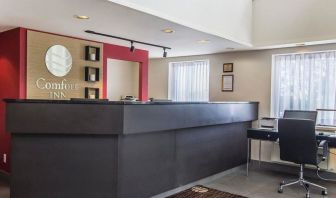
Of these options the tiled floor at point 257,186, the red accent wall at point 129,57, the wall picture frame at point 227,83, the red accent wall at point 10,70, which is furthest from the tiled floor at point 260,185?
the red accent wall at point 10,70

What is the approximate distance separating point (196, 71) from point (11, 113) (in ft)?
14.8

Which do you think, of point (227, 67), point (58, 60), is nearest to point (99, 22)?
point (58, 60)

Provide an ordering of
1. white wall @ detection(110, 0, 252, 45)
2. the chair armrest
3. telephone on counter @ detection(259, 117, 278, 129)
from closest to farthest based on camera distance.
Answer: white wall @ detection(110, 0, 252, 45)
the chair armrest
telephone on counter @ detection(259, 117, 278, 129)

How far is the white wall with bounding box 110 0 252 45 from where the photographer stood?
3.52 meters

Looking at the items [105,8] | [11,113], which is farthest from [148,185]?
[105,8]

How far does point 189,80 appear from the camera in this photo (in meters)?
Result: 6.88

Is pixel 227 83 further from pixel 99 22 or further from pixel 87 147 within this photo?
pixel 87 147

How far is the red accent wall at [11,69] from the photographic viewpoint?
169 inches

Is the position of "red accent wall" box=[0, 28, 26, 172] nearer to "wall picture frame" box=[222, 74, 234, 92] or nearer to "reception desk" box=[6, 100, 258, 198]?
"reception desk" box=[6, 100, 258, 198]

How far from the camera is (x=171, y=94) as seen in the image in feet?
23.7

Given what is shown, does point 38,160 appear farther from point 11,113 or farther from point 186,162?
point 186,162

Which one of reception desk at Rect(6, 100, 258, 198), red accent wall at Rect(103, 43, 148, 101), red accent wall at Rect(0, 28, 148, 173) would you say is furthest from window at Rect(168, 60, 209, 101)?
red accent wall at Rect(0, 28, 148, 173)

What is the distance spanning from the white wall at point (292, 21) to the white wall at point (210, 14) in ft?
0.69

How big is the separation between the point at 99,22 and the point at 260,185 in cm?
334
